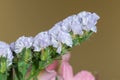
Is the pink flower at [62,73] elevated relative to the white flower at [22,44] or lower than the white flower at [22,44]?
lower

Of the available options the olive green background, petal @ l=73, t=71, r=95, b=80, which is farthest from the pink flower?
the olive green background

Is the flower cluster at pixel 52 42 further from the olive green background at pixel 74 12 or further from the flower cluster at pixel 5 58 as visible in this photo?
the olive green background at pixel 74 12

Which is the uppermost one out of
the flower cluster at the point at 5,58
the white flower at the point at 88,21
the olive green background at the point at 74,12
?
the olive green background at the point at 74,12

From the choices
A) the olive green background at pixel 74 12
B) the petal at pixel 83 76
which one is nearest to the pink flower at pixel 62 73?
the petal at pixel 83 76

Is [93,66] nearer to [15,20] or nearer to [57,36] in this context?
[15,20]

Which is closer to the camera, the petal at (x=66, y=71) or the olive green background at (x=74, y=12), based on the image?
the petal at (x=66, y=71)

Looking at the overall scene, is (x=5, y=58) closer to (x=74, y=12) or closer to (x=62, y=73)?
(x=62, y=73)
